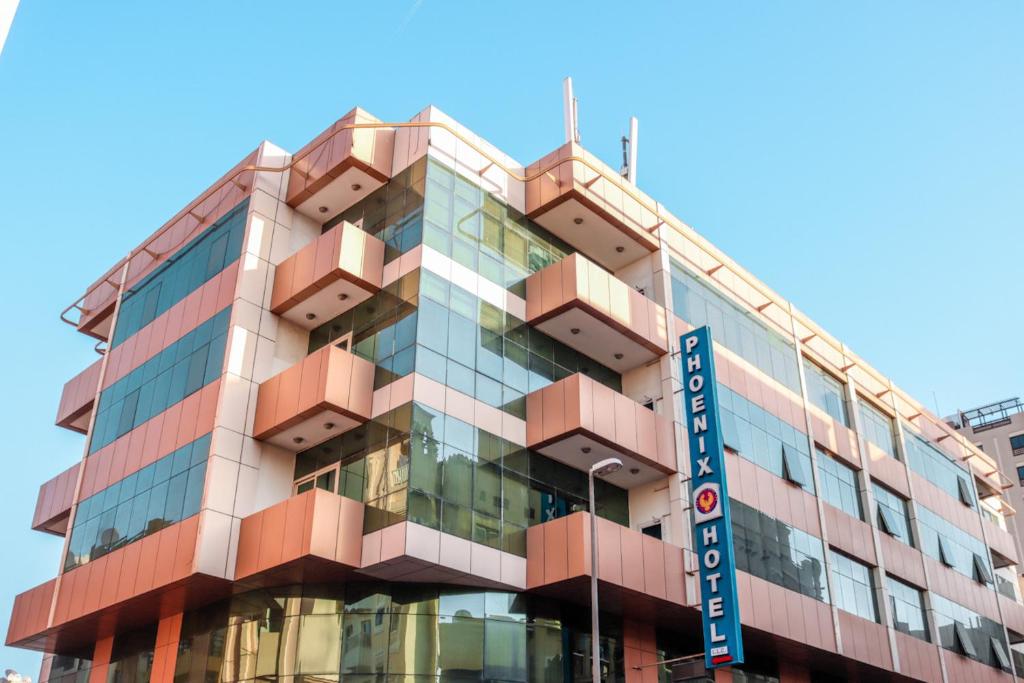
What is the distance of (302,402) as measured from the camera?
32.1m

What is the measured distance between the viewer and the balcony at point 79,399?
42.6 meters

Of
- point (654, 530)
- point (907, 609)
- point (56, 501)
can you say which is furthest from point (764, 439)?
point (56, 501)

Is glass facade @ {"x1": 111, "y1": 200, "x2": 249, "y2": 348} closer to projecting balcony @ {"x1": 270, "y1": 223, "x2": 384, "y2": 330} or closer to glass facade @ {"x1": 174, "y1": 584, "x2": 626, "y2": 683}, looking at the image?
projecting balcony @ {"x1": 270, "y1": 223, "x2": 384, "y2": 330}

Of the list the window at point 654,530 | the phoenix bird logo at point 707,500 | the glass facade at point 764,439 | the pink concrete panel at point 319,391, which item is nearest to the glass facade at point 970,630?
the glass facade at point 764,439

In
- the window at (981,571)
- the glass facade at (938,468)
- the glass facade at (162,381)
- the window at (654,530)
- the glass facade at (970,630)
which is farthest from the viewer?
the window at (981,571)

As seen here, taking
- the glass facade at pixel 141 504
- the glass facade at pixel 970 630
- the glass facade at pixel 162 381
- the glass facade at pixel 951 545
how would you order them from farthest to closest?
the glass facade at pixel 951 545, the glass facade at pixel 970 630, the glass facade at pixel 162 381, the glass facade at pixel 141 504

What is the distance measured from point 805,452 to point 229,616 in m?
24.8

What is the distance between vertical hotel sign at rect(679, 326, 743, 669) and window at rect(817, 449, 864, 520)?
1123cm

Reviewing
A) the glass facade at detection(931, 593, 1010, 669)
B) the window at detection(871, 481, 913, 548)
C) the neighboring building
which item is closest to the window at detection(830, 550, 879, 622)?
the neighboring building

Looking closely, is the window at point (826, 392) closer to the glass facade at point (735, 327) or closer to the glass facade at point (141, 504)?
the glass facade at point (735, 327)

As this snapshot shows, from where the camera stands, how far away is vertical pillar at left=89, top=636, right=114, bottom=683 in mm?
36094

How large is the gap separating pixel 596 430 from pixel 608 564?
180 inches

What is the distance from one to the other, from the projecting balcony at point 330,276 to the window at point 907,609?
27.2m

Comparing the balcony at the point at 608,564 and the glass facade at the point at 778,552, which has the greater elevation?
the glass facade at the point at 778,552
